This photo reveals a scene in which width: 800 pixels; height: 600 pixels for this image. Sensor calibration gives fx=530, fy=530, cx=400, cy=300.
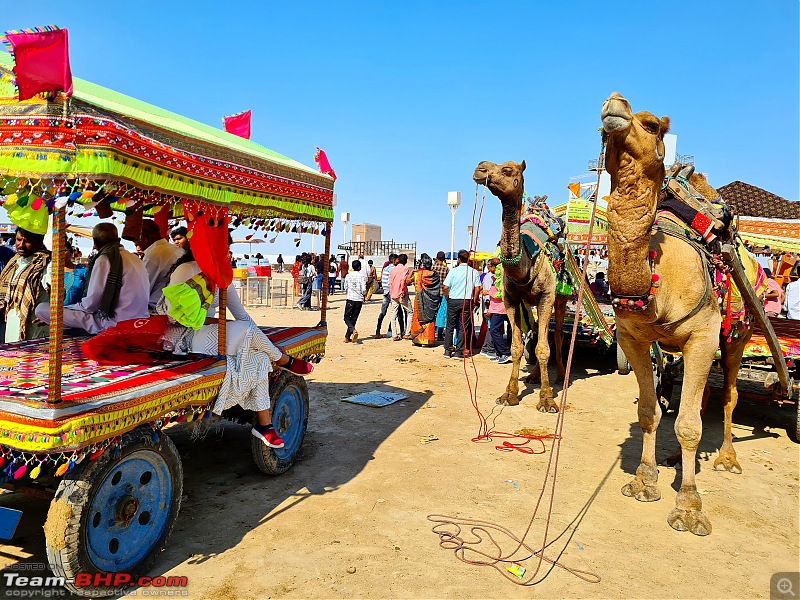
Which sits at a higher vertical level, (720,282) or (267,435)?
(720,282)

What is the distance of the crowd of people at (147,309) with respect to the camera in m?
4.36

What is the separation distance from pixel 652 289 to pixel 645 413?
1442mm

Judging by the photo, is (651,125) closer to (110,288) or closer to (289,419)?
(289,419)

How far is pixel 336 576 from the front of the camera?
3422mm

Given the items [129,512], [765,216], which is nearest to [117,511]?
[129,512]

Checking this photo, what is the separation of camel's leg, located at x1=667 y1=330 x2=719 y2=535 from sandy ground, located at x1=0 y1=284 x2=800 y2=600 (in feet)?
0.43

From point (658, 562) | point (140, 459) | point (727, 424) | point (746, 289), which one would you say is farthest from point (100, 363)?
point (727, 424)

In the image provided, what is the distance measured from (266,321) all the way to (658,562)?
13232 millimetres

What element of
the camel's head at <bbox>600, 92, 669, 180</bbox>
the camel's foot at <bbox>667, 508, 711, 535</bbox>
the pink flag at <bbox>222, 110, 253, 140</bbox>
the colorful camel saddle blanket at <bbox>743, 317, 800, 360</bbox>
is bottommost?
the camel's foot at <bbox>667, 508, 711, 535</bbox>

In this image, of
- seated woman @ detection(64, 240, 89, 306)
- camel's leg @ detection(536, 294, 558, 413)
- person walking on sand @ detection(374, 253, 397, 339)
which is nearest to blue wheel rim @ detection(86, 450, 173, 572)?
seated woman @ detection(64, 240, 89, 306)

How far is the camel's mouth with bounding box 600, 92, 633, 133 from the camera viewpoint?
10.7 ft

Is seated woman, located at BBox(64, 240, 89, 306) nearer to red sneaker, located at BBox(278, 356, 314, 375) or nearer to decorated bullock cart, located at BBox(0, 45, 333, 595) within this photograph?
decorated bullock cart, located at BBox(0, 45, 333, 595)

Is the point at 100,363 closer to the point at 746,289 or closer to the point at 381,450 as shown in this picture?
the point at 381,450

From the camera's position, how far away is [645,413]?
4.82 metres
